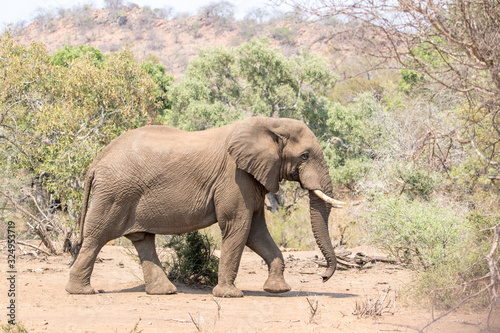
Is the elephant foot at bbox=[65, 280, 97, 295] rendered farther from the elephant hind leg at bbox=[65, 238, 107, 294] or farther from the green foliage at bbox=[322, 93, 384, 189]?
the green foliage at bbox=[322, 93, 384, 189]

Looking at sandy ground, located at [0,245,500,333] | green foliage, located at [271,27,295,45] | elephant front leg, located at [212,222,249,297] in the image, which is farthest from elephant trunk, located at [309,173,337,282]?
green foliage, located at [271,27,295,45]

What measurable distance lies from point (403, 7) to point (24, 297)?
19.6 feet

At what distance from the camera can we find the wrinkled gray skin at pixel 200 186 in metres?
8.30

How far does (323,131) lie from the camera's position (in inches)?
962

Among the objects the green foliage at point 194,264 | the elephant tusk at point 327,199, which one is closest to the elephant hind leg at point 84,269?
the green foliage at point 194,264

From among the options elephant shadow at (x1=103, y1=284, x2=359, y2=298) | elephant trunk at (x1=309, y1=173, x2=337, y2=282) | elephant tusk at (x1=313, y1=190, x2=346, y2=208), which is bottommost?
elephant shadow at (x1=103, y1=284, x2=359, y2=298)

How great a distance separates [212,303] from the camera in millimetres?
7844

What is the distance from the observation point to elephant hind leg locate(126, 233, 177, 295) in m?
8.55

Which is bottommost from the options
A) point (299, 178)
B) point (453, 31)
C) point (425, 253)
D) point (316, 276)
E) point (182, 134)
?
point (316, 276)

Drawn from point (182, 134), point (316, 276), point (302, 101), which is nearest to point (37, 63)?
point (182, 134)

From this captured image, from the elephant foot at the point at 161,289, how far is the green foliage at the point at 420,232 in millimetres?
3785

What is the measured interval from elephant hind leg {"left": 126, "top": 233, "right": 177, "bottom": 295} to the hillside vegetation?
299 cm

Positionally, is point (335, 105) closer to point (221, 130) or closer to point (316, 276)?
point (316, 276)

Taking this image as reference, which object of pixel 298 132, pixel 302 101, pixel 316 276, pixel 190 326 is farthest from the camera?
pixel 302 101
